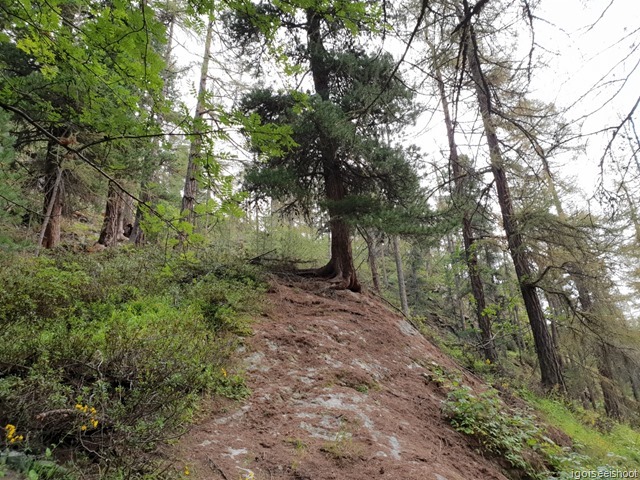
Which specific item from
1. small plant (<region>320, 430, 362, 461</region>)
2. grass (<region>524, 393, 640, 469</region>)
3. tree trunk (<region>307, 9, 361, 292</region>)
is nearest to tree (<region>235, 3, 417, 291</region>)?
tree trunk (<region>307, 9, 361, 292</region>)

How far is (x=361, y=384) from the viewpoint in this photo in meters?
A: 4.38

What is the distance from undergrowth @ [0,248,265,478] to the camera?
6.55 ft

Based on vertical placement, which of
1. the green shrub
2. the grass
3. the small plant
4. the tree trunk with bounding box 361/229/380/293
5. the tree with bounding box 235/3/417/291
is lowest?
the grass

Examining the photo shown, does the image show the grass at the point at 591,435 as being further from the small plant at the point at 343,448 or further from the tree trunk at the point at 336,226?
the tree trunk at the point at 336,226

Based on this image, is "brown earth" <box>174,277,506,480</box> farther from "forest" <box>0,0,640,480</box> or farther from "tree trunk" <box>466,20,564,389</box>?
"tree trunk" <box>466,20,564,389</box>

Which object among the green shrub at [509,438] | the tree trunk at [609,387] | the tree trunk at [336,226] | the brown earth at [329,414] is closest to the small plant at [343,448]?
the brown earth at [329,414]

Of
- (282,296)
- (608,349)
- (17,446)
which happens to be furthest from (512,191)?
(17,446)

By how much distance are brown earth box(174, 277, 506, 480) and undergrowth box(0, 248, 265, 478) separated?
349mm

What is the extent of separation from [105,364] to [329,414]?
2209 millimetres

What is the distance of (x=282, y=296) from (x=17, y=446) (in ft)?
15.7

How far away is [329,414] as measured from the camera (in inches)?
138

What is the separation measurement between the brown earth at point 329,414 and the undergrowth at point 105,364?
0.35 m

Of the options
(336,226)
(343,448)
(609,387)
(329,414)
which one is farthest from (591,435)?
(336,226)

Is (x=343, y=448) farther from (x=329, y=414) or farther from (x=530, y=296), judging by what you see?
(x=530, y=296)
